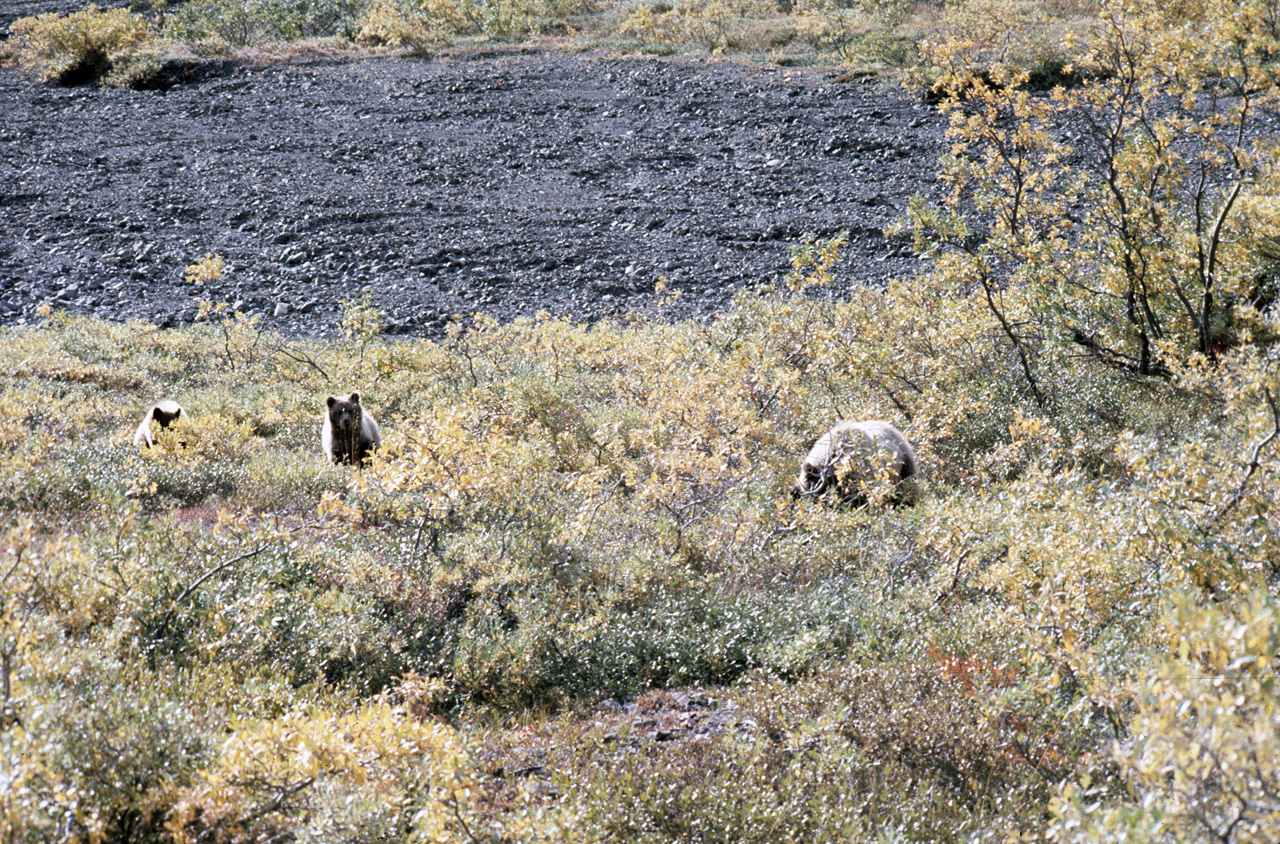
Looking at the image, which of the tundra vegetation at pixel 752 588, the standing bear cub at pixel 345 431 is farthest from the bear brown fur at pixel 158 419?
the standing bear cub at pixel 345 431

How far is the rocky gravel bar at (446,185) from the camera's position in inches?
709

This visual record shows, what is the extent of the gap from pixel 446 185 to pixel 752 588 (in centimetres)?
1878

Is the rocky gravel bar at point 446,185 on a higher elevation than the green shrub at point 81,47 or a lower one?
lower

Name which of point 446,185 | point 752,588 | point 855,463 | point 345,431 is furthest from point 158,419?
point 446,185

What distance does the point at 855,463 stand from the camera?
25.3 ft

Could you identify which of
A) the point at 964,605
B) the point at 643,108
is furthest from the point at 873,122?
the point at 964,605

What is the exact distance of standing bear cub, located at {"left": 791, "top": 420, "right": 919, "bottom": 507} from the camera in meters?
7.73

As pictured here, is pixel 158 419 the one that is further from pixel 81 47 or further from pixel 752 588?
pixel 81 47

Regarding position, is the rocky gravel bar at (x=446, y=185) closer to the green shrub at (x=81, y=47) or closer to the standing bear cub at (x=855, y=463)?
the green shrub at (x=81, y=47)

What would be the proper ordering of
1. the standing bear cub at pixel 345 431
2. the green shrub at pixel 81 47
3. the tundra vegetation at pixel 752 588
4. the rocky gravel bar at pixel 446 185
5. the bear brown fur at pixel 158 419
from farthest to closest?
the green shrub at pixel 81 47 < the rocky gravel bar at pixel 446 185 < the standing bear cub at pixel 345 431 < the bear brown fur at pixel 158 419 < the tundra vegetation at pixel 752 588

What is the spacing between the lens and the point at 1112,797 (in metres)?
3.30

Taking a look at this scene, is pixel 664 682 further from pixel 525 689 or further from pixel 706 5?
pixel 706 5

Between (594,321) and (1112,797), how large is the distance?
14276 millimetres

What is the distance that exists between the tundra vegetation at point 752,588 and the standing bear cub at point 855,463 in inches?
10.2
